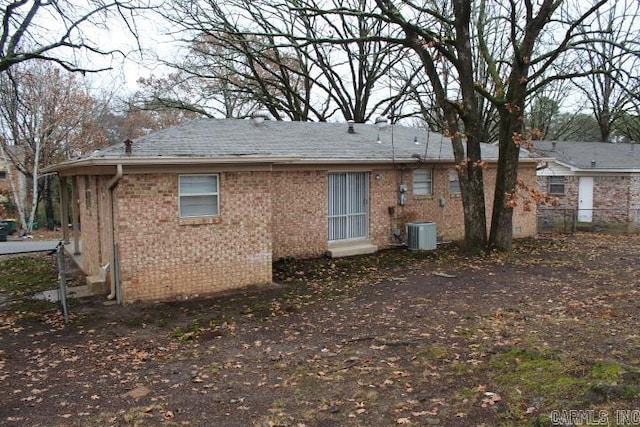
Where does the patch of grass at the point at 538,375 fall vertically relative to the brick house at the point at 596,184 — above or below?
below

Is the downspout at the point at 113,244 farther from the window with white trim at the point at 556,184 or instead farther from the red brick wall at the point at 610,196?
the window with white trim at the point at 556,184

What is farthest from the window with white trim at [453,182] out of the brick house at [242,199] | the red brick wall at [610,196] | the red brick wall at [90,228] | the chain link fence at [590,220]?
the red brick wall at [90,228]

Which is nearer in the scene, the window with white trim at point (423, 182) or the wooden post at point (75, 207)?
the wooden post at point (75, 207)

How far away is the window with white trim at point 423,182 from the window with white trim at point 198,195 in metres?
7.76

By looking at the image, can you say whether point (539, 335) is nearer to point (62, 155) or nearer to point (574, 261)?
point (574, 261)

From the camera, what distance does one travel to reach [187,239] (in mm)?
10250

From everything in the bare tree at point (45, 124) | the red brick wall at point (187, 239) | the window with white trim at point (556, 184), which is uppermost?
the bare tree at point (45, 124)

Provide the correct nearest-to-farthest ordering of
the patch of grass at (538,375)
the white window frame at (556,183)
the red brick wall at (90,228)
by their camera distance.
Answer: the patch of grass at (538,375) → the red brick wall at (90,228) → the white window frame at (556,183)

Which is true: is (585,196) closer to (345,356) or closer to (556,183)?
(556,183)

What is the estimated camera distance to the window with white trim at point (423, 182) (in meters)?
16.4

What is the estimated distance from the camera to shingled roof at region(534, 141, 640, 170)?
80.1 feet

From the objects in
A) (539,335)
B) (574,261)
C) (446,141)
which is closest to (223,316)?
(539,335)

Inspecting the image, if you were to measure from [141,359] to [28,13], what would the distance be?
10.5m

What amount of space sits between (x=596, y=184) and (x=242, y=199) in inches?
803
